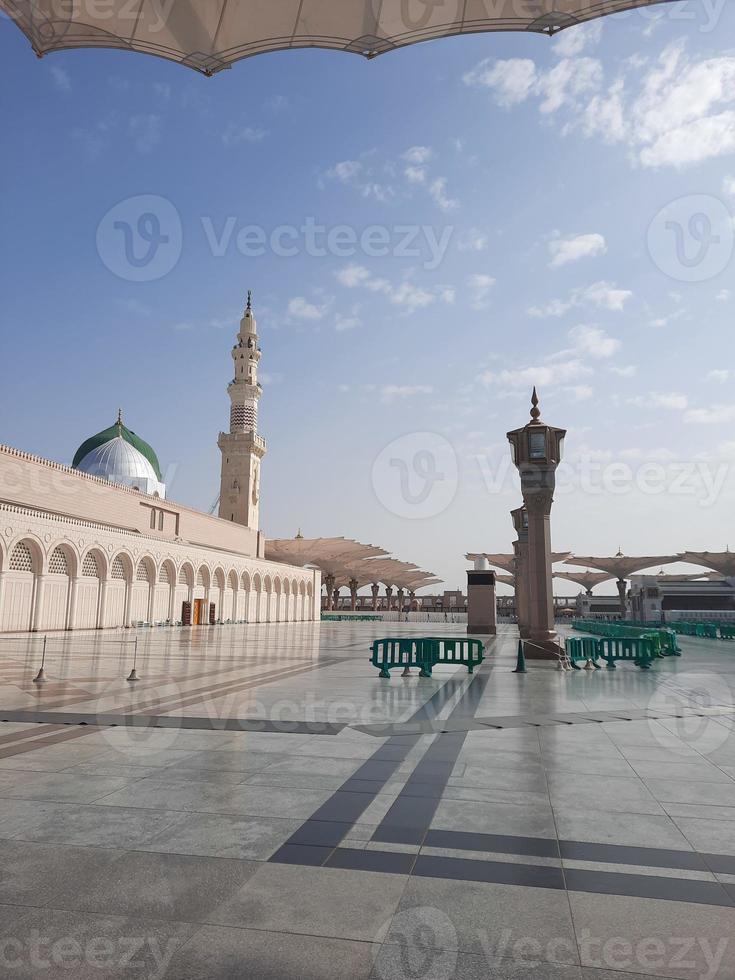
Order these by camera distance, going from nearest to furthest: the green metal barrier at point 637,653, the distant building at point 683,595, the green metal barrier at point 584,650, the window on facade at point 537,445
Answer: the green metal barrier at point 637,653, the green metal barrier at point 584,650, the window on facade at point 537,445, the distant building at point 683,595

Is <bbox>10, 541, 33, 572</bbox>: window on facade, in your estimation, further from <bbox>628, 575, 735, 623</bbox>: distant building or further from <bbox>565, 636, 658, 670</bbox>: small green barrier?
<bbox>628, 575, 735, 623</bbox>: distant building

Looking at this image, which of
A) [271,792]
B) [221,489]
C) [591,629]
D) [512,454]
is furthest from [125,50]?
[221,489]

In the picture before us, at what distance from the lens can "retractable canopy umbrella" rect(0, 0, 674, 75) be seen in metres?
5.64

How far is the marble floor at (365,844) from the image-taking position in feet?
8.07

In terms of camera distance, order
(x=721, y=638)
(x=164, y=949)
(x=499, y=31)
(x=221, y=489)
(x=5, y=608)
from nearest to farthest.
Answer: (x=164, y=949) → (x=499, y=31) → (x=5, y=608) → (x=721, y=638) → (x=221, y=489)

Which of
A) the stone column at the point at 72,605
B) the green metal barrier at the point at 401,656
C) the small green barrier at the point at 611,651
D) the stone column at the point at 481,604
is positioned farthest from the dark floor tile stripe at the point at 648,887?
the stone column at the point at 72,605

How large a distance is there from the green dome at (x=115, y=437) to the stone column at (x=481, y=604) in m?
40.7

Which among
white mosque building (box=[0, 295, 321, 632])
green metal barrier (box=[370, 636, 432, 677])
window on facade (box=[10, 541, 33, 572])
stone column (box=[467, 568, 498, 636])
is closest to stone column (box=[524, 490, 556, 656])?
green metal barrier (box=[370, 636, 432, 677])

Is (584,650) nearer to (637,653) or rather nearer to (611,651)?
(611,651)

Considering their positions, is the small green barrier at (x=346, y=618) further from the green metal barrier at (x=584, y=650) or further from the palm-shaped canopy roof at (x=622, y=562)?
the green metal barrier at (x=584, y=650)

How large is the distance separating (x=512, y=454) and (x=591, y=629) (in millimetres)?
16517

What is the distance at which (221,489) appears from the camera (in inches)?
2383

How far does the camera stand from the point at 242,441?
6006 cm

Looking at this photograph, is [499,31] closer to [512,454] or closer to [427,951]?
[427,951]
